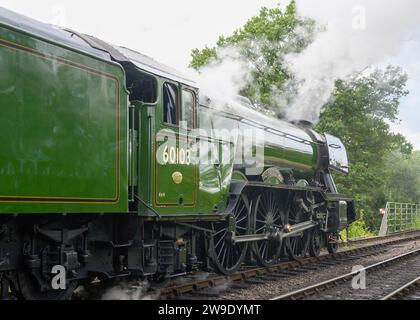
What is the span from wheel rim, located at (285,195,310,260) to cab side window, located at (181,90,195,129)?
5260 millimetres

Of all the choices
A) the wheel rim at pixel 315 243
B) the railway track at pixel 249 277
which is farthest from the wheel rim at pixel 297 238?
the wheel rim at pixel 315 243

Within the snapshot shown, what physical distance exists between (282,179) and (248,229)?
222 centimetres

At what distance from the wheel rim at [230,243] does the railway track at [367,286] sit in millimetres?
1585

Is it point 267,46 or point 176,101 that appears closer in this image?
point 176,101

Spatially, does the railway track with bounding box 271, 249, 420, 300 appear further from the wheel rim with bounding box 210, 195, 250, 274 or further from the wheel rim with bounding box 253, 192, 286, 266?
the wheel rim with bounding box 253, 192, 286, 266

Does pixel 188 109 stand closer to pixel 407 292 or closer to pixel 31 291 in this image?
pixel 31 291

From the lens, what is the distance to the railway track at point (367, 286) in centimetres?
813

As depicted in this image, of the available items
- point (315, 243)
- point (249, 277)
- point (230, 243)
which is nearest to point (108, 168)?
point (230, 243)

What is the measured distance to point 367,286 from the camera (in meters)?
9.20

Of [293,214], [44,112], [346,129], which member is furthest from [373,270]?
[346,129]

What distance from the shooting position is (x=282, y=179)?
12109mm

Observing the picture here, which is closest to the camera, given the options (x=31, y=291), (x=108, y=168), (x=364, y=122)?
(x=31, y=291)

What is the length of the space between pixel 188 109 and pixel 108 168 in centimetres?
204

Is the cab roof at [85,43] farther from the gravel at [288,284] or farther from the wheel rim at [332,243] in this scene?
the wheel rim at [332,243]
